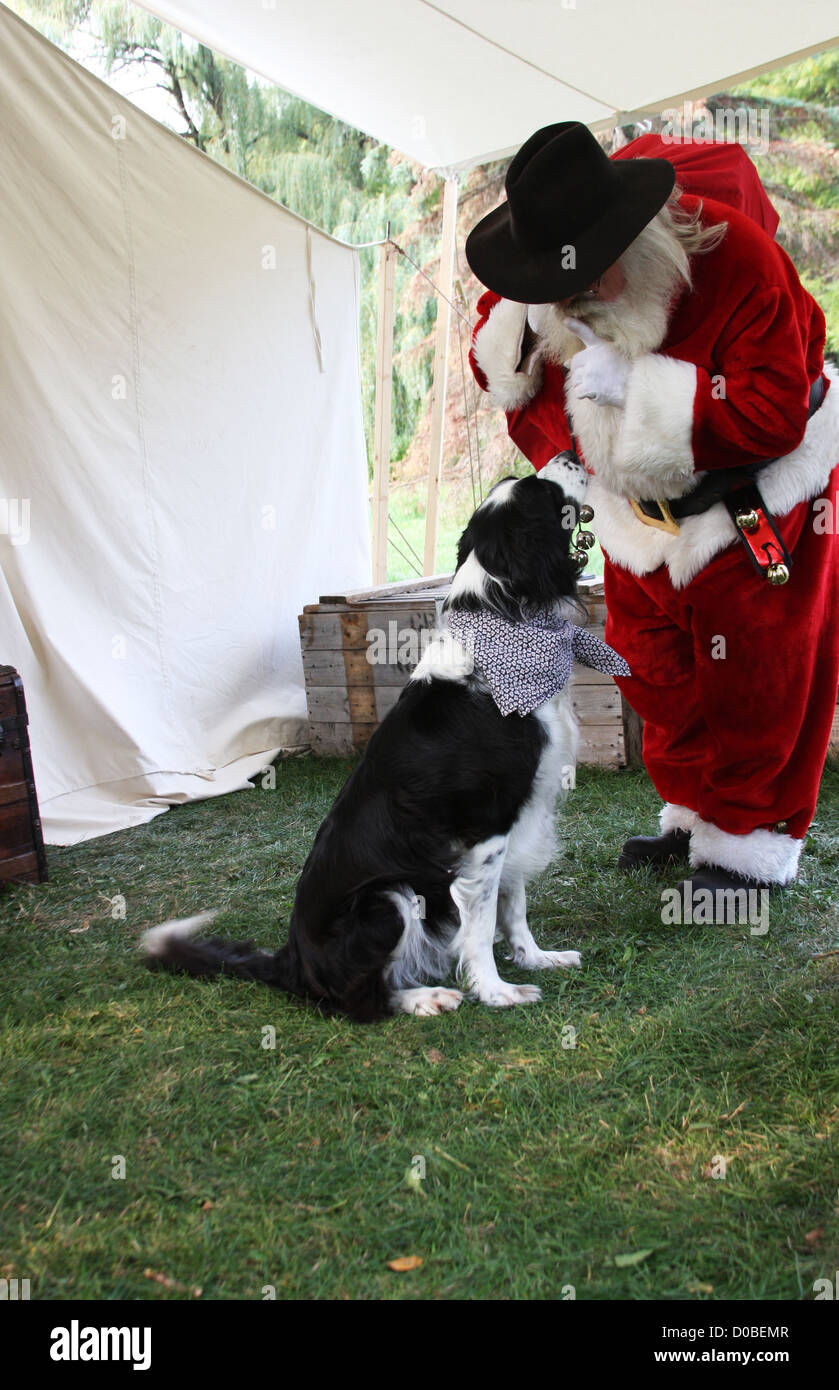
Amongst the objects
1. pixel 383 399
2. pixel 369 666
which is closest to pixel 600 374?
pixel 369 666

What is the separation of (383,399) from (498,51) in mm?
2002

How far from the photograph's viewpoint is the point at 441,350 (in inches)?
240

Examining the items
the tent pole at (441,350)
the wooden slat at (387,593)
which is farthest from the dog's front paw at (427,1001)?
the tent pole at (441,350)

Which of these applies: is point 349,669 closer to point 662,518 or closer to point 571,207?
point 662,518

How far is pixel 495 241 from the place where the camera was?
94.2 inches

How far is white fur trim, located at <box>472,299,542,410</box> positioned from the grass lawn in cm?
148

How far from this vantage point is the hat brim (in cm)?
218

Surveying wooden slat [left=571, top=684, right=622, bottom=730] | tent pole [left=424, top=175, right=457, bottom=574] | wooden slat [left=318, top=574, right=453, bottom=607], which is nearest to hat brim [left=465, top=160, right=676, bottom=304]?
wooden slat [left=571, top=684, right=622, bottom=730]

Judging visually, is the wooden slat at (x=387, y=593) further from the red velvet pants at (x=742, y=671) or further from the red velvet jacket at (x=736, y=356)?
the red velvet jacket at (x=736, y=356)

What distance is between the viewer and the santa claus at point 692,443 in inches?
88.8
